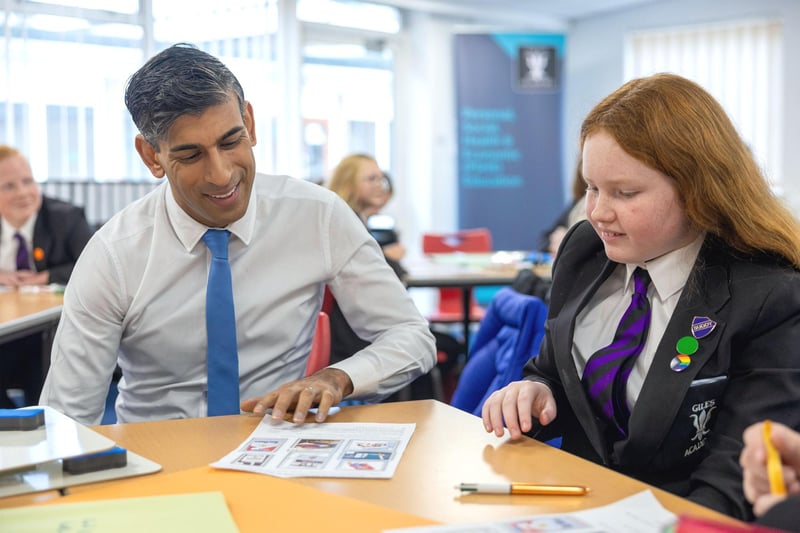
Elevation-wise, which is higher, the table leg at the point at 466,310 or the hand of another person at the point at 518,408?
the hand of another person at the point at 518,408

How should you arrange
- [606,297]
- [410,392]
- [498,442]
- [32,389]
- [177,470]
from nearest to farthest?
[177,470] → [498,442] → [606,297] → [32,389] → [410,392]

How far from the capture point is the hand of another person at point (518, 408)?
54.1 inches

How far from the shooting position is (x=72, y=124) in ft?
21.1

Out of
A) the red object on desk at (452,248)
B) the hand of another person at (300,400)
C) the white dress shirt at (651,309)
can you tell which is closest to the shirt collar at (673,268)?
the white dress shirt at (651,309)

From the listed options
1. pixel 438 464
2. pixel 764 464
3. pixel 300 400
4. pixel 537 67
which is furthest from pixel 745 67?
pixel 764 464

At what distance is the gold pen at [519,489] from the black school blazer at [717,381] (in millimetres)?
250

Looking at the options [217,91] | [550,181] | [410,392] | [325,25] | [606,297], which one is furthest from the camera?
[550,181]

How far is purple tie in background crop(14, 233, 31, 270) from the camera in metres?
4.12

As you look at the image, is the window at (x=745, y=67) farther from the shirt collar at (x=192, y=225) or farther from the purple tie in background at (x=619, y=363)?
the purple tie in background at (x=619, y=363)

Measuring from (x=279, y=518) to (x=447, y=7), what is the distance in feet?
26.6

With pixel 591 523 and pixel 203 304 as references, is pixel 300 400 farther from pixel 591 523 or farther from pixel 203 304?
pixel 591 523

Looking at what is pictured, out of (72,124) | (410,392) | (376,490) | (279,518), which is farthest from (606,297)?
(72,124)

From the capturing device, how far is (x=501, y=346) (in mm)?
2055

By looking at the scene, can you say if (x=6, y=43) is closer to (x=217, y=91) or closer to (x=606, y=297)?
(x=217, y=91)
